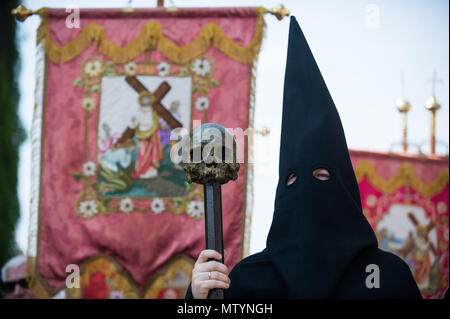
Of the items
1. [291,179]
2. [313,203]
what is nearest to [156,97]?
→ [291,179]

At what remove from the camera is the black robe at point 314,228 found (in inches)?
78.4

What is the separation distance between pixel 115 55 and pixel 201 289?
339 cm

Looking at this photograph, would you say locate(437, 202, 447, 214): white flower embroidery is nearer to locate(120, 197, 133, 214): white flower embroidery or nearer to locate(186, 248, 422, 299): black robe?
locate(120, 197, 133, 214): white flower embroidery

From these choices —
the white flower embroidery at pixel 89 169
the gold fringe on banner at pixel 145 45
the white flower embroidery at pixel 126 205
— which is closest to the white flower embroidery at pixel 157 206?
the white flower embroidery at pixel 126 205

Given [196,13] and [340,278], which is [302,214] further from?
[196,13]

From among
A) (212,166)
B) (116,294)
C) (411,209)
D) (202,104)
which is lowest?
(116,294)

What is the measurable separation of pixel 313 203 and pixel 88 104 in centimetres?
309

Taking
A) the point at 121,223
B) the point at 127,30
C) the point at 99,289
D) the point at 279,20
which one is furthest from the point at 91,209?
the point at 279,20

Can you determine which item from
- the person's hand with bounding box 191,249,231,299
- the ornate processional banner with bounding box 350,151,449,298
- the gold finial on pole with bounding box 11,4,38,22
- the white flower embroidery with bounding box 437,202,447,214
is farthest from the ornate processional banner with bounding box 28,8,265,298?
the white flower embroidery with bounding box 437,202,447,214

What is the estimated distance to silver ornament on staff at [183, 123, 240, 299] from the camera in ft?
5.74

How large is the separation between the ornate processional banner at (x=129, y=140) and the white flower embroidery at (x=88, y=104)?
0.01 metres

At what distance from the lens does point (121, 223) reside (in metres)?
4.41

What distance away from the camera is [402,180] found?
7.20 metres

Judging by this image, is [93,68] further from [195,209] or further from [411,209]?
[411,209]
